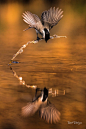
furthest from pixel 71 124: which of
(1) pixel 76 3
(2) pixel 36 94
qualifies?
(1) pixel 76 3

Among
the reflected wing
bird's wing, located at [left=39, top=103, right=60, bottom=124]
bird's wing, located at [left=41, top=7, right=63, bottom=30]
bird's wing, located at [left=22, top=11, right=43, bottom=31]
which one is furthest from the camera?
bird's wing, located at [left=41, top=7, right=63, bottom=30]

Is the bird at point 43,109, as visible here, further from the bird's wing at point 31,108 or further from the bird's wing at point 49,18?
the bird's wing at point 49,18

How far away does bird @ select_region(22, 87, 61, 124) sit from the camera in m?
3.63

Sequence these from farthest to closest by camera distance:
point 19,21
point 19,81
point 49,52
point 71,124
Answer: point 19,21 → point 49,52 → point 19,81 → point 71,124

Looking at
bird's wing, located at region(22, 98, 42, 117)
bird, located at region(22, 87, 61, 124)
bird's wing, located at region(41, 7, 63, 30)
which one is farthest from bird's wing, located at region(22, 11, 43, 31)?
bird's wing, located at region(22, 98, 42, 117)

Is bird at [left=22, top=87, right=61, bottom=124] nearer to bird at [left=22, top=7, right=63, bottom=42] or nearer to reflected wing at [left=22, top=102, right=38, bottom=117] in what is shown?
reflected wing at [left=22, top=102, right=38, bottom=117]

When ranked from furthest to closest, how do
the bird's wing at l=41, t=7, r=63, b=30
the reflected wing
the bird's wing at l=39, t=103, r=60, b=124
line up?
the bird's wing at l=41, t=7, r=63, b=30 → the reflected wing → the bird's wing at l=39, t=103, r=60, b=124

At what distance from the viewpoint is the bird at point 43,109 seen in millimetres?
3629

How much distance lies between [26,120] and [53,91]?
3.51 ft

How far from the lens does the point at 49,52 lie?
728 cm

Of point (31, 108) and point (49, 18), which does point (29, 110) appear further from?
point (49, 18)

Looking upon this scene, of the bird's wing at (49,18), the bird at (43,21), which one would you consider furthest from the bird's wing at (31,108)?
the bird's wing at (49,18)

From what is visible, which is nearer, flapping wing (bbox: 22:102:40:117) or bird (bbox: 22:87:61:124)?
bird (bbox: 22:87:61:124)

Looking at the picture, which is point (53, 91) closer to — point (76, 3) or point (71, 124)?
point (71, 124)
